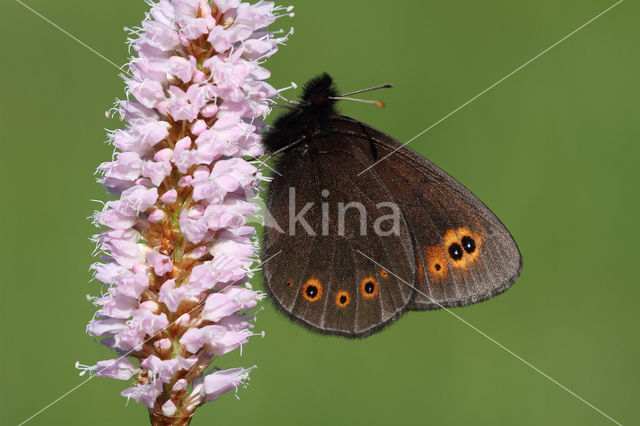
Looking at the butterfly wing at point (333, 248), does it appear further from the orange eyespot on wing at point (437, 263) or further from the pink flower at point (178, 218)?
the pink flower at point (178, 218)

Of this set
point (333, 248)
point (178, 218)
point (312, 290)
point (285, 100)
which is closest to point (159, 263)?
point (178, 218)

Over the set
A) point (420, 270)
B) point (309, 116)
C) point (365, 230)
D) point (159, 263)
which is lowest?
point (159, 263)

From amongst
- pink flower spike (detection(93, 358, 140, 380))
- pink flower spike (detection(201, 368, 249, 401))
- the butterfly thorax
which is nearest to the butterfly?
the butterfly thorax

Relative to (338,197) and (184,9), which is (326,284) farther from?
(184,9)

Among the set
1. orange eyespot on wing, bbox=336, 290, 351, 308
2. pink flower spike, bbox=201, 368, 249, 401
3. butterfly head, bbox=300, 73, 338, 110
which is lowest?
pink flower spike, bbox=201, 368, 249, 401

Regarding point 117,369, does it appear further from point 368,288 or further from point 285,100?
point 368,288

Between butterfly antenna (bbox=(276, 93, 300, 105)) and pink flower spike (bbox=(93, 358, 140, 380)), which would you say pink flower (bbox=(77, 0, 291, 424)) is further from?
butterfly antenna (bbox=(276, 93, 300, 105))

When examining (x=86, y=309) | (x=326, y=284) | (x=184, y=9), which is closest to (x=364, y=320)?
(x=326, y=284)
